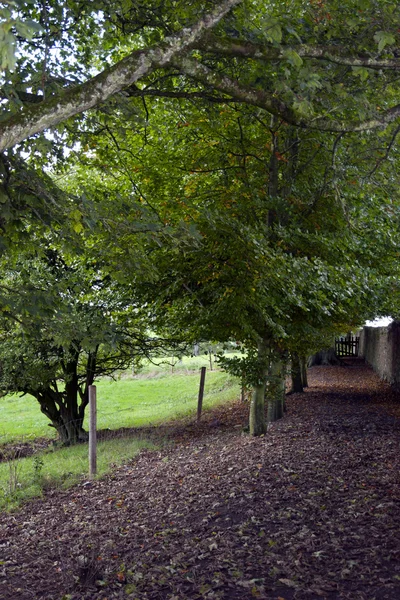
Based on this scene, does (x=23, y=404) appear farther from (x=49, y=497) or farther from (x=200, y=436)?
(x=49, y=497)

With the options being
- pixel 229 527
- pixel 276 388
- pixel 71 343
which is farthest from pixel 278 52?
pixel 276 388

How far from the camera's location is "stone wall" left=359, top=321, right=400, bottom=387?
20719mm

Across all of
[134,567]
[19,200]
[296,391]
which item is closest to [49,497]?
[134,567]

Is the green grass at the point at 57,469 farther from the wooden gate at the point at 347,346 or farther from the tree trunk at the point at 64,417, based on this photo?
the wooden gate at the point at 347,346

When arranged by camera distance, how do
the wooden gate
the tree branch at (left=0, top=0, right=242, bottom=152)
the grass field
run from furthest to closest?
the wooden gate < the grass field < the tree branch at (left=0, top=0, right=242, bottom=152)

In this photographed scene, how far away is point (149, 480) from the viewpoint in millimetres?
9359

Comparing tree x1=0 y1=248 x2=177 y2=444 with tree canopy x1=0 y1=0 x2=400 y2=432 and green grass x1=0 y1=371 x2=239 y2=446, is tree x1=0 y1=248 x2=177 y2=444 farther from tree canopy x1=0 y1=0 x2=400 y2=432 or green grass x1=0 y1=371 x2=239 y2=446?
green grass x1=0 y1=371 x2=239 y2=446

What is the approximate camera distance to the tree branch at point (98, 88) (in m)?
4.46

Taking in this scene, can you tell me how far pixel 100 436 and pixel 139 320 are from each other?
410cm

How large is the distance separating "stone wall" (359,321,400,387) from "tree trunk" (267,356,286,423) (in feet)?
24.2

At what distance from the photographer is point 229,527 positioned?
6207 millimetres

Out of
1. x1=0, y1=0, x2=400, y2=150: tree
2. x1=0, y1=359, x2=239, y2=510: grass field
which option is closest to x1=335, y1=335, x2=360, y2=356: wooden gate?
x1=0, y1=359, x2=239, y2=510: grass field

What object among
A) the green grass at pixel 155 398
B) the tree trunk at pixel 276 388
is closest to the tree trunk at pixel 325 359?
the green grass at pixel 155 398

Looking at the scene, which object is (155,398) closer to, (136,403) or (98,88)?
(136,403)
